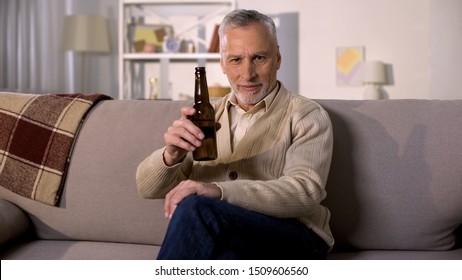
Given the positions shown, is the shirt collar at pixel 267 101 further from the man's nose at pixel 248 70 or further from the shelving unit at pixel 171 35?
the shelving unit at pixel 171 35

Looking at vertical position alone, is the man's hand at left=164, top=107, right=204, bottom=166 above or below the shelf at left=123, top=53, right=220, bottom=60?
below

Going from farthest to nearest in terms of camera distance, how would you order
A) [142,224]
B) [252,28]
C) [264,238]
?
[142,224] → [252,28] → [264,238]

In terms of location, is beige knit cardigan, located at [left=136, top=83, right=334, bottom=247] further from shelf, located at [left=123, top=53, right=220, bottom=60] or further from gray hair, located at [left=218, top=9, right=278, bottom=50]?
shelf, located at [left=123, top=53, right=220, bottom=60]

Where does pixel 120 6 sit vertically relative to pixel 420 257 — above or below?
above

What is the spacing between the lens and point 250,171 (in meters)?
1.77

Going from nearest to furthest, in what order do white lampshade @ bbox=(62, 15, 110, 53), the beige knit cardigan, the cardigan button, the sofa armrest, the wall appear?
the beige knit cardigan → the cardigan button → the sofa armrest → white lampshade @ bbox=(62, 15, 110, 53) → the wall

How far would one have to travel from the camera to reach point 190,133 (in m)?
1.55

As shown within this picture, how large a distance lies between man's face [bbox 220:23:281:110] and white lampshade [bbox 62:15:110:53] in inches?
164

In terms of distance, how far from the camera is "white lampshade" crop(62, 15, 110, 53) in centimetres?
573

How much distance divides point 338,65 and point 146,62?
184cm

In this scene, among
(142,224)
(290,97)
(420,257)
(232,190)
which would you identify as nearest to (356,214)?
(420,257)

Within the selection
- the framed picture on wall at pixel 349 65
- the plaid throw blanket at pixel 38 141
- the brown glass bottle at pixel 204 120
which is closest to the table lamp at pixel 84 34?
the framed picture on wall at pixel 349 65

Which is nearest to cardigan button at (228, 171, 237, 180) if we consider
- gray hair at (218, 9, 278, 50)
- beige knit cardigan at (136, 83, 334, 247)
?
beige knit cardigan at (136, 83, 334, 247)

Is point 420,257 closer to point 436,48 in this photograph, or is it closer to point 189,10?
point 436,48
